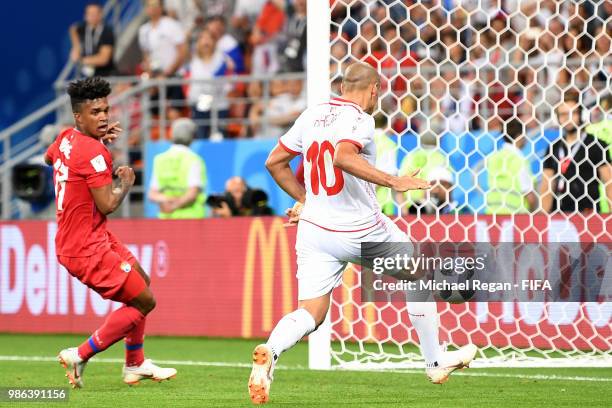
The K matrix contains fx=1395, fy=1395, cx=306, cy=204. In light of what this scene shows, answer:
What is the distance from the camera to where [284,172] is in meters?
8.59

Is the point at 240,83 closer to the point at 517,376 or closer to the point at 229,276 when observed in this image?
the point at 229,276

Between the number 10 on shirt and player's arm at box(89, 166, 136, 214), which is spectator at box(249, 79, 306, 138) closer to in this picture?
player's arm at box(89, 166, 136, 214)

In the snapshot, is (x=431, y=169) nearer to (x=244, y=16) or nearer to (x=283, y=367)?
(x=283, y=367)

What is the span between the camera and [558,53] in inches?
515

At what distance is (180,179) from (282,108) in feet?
8.24

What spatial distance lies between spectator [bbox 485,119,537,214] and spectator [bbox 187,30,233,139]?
5032 millimetres

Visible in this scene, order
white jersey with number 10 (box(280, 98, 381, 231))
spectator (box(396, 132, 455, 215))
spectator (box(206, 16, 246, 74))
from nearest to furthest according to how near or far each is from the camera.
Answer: white jersey with number 10 (box(280, 98, 381, 231)) → spectator (box(396, 132, 455, 215)) → spectator (box(206, 16, 246, 74))

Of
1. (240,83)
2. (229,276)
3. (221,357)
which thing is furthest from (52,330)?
(240,83)

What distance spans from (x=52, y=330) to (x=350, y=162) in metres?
7.66

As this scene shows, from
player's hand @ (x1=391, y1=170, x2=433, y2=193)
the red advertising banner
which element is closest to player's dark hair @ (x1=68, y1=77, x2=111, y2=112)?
player's hand @ (x1=391, y1=170, x2=433, y2=193)

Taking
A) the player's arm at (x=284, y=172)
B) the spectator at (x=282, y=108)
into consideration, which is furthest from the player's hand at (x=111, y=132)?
the spectator at (x=282, y=108)

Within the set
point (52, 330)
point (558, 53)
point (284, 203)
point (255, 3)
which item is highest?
point (255, 3)

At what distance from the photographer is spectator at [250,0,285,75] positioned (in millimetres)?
18109

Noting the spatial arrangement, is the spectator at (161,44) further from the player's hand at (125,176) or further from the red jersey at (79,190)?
the player's hand at (125,176)
